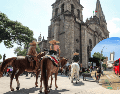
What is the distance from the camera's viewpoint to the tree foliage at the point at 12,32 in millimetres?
20381

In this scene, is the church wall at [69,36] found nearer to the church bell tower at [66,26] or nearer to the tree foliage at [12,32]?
the church bell tower at [66,26]

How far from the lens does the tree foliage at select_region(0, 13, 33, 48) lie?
20.4m

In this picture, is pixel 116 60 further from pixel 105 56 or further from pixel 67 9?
pixel 67 9

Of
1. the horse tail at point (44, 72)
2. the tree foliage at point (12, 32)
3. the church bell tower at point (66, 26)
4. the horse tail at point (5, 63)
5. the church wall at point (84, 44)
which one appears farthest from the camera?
the church wall at point (84, 44)

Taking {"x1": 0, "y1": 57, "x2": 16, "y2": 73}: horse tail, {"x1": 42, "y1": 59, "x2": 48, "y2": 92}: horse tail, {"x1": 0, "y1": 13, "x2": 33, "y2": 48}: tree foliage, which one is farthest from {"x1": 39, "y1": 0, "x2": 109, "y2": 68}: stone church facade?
{"x1": 42, "y1": 59, "x2": 48, "y2": 92}: horse tail

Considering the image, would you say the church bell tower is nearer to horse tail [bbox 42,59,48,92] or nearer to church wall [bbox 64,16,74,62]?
church wall [bbox 64,16,74,62]

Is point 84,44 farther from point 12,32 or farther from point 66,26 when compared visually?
point 12,32

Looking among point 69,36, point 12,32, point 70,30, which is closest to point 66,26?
point 70,30

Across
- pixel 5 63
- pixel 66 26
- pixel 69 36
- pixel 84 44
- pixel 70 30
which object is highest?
pixel 66 26

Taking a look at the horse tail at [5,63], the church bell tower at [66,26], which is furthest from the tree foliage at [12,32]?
the horse tail at [5,63]

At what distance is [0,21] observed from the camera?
19656 mm

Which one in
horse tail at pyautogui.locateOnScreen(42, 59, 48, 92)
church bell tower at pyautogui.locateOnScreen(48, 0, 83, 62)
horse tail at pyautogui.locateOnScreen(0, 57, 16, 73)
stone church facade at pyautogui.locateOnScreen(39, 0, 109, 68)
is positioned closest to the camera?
horse tail at pyautogui.locateOnScreen(42, 59, 48, 92)

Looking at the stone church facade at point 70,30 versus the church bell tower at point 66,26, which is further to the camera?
the stone church facade at point 70,30

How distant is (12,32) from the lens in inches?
811
